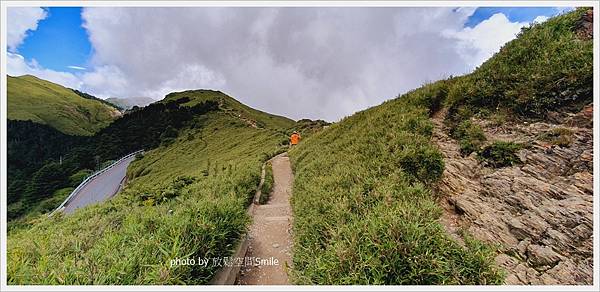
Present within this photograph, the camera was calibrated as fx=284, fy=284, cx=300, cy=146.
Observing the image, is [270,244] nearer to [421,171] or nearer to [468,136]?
[421,171]

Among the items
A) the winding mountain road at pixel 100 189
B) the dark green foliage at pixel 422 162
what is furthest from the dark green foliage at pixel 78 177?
the dark green foliage at pixel 422 162

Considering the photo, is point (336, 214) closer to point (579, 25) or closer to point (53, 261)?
point (53, 261)

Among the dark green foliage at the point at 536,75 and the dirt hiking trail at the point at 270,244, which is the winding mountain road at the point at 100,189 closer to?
the dirt hiking trail at the point at 270,244

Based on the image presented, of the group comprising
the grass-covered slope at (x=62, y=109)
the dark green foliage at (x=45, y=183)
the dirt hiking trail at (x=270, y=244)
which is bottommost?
the dirt hiking trail at (x=270, y=244)

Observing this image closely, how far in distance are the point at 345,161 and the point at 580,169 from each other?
3911mm

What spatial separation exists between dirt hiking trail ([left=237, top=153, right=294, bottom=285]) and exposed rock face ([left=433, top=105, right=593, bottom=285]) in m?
2.54

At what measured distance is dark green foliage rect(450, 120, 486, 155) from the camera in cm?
508

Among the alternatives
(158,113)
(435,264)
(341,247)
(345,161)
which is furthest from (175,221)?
(158,113)

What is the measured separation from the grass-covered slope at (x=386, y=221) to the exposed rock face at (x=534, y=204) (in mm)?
425

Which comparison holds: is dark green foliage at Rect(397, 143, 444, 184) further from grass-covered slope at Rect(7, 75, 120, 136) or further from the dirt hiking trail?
grass-covered slope at Rect(7, 75, 120, 136)

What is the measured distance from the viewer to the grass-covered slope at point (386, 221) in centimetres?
302

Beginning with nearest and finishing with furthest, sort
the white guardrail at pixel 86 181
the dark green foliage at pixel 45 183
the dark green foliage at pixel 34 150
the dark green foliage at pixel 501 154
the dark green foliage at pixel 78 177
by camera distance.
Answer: the dark green foliage at pixel 501 154 → the white guardrail at pixel 86 181 → the dark green foliage at pixel 34 150 → the dark green foliage at pixel 45 183 → the dark green foliage at pixel 78 177

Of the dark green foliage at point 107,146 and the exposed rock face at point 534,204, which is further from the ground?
the dark green foliage at point 107,146

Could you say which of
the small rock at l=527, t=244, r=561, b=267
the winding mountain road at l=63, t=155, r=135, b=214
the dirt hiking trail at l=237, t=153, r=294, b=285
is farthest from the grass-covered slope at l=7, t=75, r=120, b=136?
the small rock at l=527, t=244, r=561, b=267
